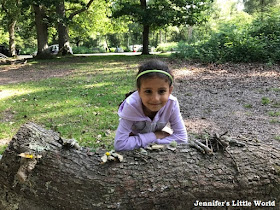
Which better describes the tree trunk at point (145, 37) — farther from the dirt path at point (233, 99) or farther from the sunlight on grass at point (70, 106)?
the sunlight on grass at point (70, 106)

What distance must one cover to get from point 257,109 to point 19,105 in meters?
5.84

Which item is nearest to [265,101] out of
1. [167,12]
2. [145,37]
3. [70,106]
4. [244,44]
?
[70,106]

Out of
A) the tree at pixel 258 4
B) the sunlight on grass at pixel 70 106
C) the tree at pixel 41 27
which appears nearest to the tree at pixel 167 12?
the tree at pixel 41 27

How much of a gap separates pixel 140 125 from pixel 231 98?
509cm

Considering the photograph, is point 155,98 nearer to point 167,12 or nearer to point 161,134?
point 161,134

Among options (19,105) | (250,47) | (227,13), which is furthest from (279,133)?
(227,13)

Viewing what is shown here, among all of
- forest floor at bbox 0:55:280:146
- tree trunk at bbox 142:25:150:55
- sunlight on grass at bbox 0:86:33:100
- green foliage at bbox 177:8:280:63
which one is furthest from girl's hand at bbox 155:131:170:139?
tree trunk at bbox 142:25:150:55

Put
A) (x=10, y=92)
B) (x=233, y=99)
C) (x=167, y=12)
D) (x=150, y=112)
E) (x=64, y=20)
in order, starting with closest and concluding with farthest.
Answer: (x=150, y=112) < (x=233, y=99) < (x=10, y=92) < (x=167, y=12) < (x=64, y=20)

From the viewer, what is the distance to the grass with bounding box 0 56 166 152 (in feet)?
15.0

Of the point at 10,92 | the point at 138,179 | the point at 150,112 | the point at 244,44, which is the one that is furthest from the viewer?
the point at 244,44

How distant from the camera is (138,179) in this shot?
74.1 inches

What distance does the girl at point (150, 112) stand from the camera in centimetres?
223

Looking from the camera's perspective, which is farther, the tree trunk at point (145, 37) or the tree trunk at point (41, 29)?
the tree trunk at point (145, 37)

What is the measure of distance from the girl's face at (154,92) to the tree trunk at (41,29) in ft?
56.0
